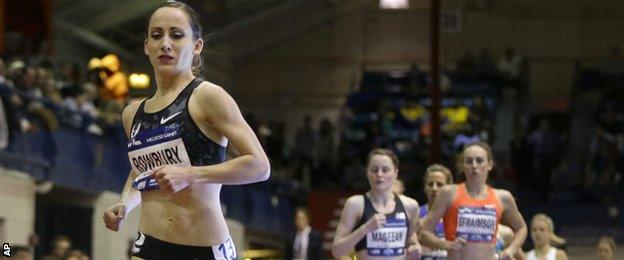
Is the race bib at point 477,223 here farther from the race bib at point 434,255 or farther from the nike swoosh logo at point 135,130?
the nike swoosh logo at point 135,130

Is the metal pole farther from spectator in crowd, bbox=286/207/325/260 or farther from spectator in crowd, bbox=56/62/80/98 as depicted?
spectator in crowd, bbox=56/62/80/98

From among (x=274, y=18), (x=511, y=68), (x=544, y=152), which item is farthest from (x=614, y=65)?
(x=274, y=18)

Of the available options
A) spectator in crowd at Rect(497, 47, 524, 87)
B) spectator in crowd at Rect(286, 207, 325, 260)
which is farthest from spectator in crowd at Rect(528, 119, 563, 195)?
spectator in crowd at Rect(286, 207, 325, 260)

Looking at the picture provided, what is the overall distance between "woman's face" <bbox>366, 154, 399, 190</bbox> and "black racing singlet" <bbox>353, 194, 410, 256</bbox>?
218mm

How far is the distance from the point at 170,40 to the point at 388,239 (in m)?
5.71

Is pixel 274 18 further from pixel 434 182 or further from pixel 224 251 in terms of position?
pixel 224 251

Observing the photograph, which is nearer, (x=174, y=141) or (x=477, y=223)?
(x=174, y=141)

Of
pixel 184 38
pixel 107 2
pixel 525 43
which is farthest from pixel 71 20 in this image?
pixel 184 38

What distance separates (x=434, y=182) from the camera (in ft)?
42.3

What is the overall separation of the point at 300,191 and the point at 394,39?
399 inches

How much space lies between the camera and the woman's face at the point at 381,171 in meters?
11.6

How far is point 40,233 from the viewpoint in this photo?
21.0m

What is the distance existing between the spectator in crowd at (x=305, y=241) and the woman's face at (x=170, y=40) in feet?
42.1

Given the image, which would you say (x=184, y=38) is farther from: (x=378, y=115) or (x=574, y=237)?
(x=378, y=115)
